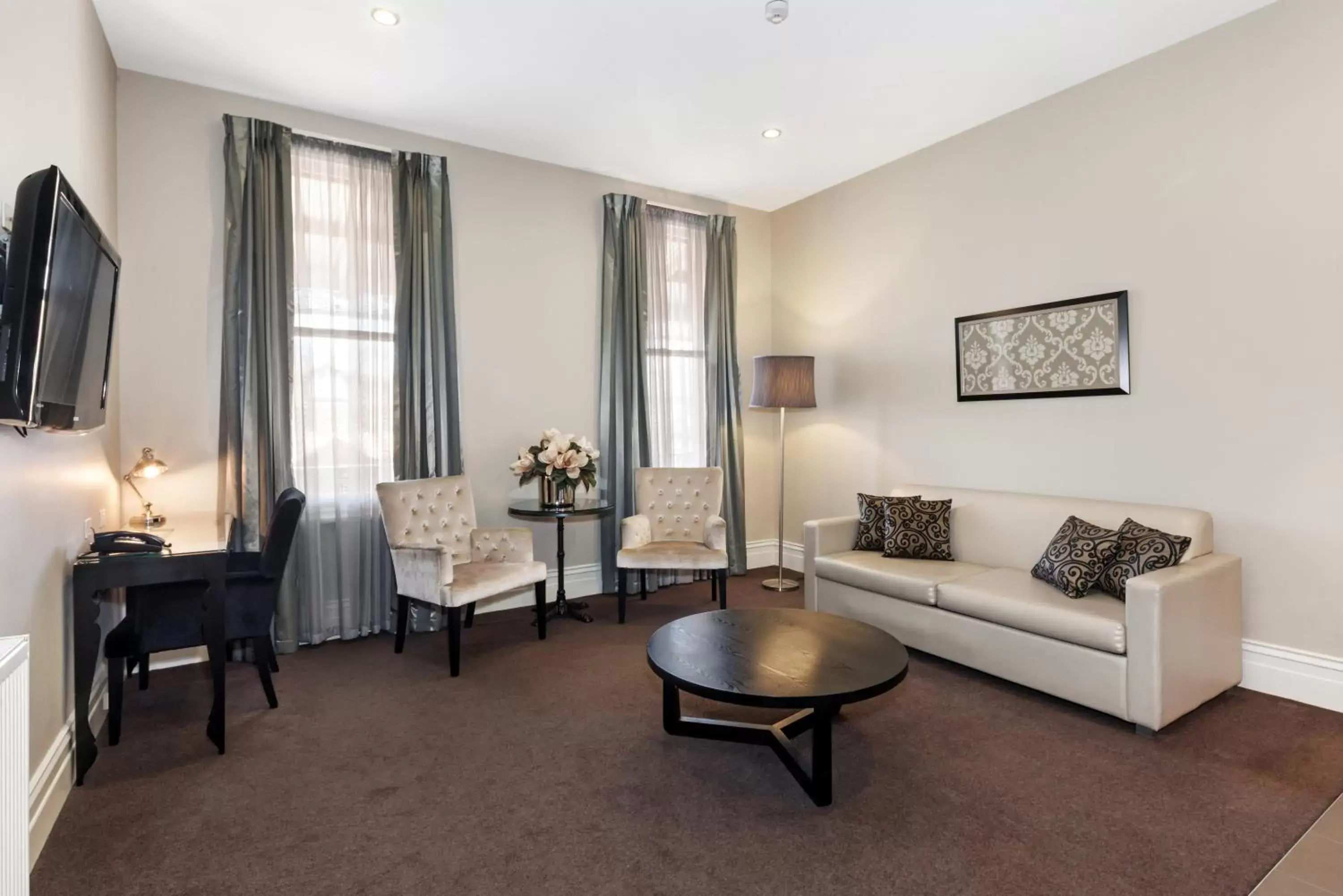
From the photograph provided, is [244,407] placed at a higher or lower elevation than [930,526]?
higher

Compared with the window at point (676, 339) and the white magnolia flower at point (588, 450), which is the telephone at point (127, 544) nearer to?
the white magnolia flower at point (588, 450)

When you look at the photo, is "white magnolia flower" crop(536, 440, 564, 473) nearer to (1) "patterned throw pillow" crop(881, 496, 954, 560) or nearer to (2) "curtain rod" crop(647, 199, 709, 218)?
(1) "patterned throw pillow" crop(881, 496, 954, 560)

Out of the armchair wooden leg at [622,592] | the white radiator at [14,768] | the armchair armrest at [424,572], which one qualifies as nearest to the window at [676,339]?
the armchair wooden leg at [622,592]

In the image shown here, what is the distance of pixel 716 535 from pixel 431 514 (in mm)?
1761

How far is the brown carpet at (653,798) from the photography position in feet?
6.30

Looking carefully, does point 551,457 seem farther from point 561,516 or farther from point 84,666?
point 84,666

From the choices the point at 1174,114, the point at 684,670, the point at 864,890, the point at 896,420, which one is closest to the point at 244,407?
the point at 684,670

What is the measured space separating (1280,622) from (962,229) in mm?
2665

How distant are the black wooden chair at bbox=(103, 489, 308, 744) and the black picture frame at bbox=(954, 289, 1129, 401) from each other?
3797mm

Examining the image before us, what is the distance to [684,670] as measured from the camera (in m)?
2.39

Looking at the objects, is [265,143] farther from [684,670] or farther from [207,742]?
[684,670]

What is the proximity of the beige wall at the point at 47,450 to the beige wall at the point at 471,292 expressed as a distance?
1.72ft

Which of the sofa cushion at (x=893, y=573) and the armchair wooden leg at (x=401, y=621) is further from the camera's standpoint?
the armchair wooden leg at (x=401, y=621)

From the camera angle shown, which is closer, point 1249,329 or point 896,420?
point 1249,329
